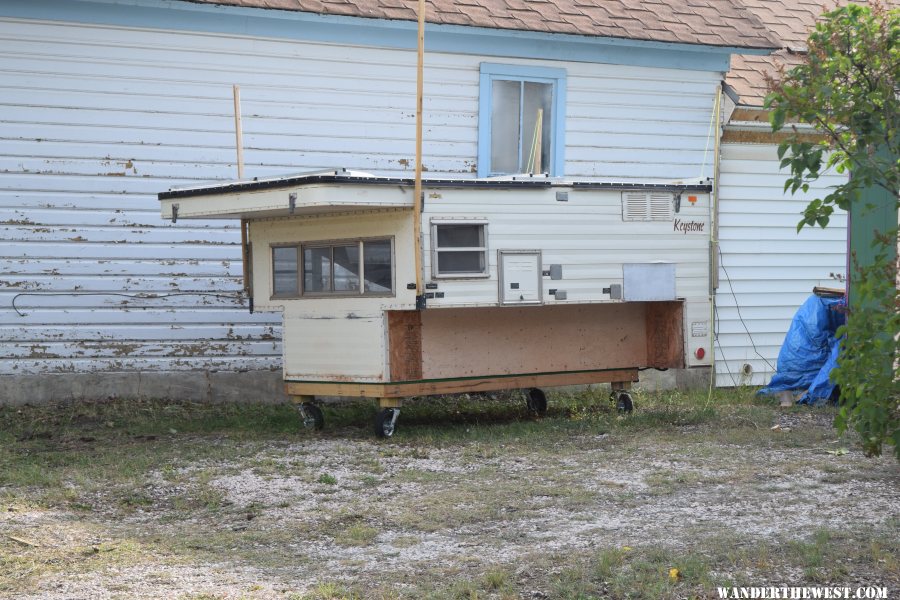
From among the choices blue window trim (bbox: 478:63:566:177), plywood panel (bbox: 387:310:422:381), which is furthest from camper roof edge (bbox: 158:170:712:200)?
blue window trim (bbox: 478:63:566:177)

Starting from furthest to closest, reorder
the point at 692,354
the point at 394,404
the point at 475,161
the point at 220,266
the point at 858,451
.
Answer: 1. the point at 475,161
2. the point at 220,266
3. the point at 692,354
4. the point at 394,404
5. the point at 858,451

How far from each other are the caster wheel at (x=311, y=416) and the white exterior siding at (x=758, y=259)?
568 centimetres

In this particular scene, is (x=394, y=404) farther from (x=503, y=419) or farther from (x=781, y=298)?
(x=781, y=298)

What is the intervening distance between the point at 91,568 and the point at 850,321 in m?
3.83

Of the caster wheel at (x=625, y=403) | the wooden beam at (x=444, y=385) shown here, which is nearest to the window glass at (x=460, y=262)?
the wooden beam at (x=444, y=385)

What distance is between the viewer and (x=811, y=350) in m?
12.2

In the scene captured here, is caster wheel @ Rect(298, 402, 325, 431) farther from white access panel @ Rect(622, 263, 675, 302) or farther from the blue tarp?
the blue tarp

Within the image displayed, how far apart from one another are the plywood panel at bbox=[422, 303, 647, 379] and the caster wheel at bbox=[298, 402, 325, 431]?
1.20m

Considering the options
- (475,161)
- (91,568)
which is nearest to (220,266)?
(475,161)

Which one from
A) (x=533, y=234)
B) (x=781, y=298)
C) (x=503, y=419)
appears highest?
(x=533, y=234)

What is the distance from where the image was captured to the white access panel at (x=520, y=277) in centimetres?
991

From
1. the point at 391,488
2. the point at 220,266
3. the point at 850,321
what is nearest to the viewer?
the point at 850,321

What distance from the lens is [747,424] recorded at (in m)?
10.5

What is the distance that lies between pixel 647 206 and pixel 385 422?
3.16 m
